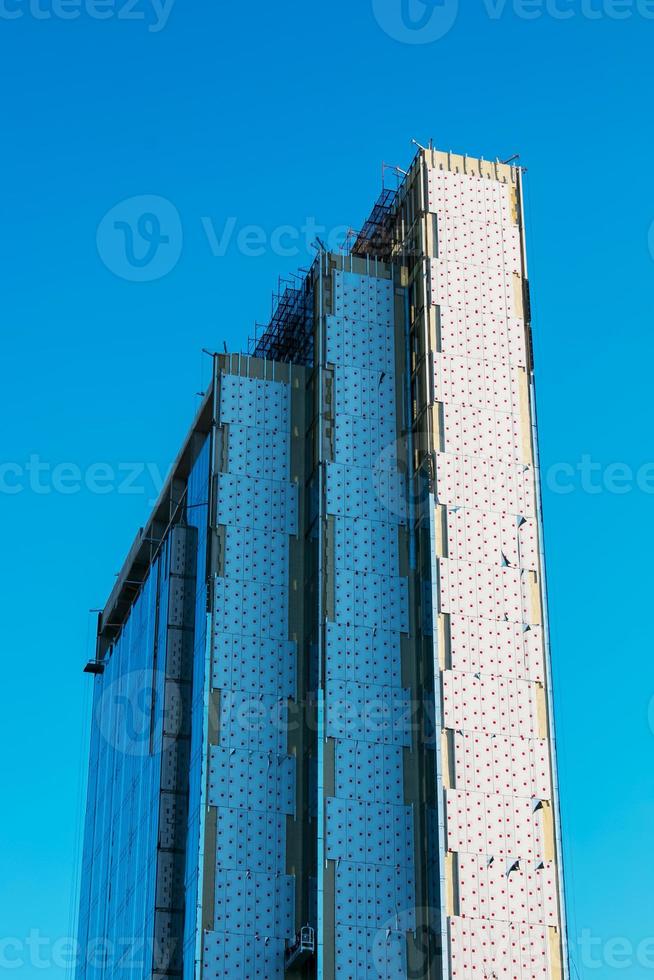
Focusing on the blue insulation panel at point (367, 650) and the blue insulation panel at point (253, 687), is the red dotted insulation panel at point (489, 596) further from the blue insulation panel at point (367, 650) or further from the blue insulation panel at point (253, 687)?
the blue insulation panel at point (253, 687)

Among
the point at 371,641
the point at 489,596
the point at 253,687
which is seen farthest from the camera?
the point at 253,687

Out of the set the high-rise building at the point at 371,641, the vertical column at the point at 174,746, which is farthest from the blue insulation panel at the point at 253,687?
the vertical column at the point at 174,746

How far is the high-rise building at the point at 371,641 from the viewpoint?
75.6 metres

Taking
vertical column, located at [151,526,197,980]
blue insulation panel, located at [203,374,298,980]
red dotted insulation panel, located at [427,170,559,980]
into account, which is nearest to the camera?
red dotted insulation panel, located at [427,170,559,980]

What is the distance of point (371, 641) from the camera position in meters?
81.2

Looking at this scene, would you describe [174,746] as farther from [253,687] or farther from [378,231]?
[378,231]

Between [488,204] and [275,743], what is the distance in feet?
105

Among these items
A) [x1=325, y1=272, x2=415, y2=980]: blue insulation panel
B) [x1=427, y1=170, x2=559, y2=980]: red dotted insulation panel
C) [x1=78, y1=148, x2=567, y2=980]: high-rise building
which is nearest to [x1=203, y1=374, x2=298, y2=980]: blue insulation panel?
[x1=78, y1=148, x2=567, y2=980]: high-rise building

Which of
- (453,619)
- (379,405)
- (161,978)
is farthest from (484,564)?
(161,978)

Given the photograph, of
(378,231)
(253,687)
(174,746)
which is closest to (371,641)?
(253,687)

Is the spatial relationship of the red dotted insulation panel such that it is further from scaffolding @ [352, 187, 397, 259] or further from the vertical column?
the vertical column

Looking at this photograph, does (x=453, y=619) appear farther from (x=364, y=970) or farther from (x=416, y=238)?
(x=416, y=238)

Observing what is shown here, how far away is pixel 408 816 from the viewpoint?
255ft

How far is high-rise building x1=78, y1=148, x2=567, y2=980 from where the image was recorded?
75.6 metres
